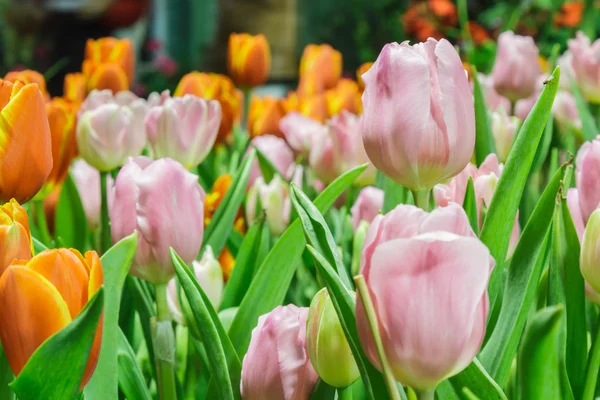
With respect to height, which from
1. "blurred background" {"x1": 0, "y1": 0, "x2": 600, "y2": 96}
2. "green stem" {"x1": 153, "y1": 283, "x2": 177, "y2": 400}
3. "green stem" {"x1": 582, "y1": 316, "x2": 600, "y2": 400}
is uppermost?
"green stem" {"x1": 582, "y1": 316, "x2": 600, "y2": 400}

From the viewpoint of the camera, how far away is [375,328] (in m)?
0.39

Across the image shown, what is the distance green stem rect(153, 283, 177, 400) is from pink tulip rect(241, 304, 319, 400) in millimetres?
126

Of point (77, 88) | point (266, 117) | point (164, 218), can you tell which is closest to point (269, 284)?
point (164, 218)

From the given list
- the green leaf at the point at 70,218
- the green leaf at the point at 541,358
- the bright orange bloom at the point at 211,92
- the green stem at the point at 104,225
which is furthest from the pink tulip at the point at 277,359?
the bright orange bloom at the point at 211,92

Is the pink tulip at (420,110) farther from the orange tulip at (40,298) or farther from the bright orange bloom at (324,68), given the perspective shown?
the bright orange bloom at (324,68)

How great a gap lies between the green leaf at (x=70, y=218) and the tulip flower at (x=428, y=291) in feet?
2.14

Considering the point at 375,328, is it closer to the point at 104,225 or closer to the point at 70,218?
the point at 104,225

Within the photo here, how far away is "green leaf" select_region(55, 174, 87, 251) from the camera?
996 millimetres

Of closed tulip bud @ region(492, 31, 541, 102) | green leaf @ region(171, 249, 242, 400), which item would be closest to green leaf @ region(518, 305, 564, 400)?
green leaf @ region(171, 249, 242, 400)

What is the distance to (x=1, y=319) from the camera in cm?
41

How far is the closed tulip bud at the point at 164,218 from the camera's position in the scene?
0.60m

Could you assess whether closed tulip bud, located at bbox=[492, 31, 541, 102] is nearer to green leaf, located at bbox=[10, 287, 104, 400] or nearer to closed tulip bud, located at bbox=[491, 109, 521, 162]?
closed tulip bud, located at bbox=[491, 109, 521, 162]

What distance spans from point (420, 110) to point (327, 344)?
0.14m

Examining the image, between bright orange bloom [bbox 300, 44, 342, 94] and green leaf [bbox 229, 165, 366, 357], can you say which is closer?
green leaf [bbox 229, 165, 366, 357]
